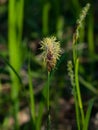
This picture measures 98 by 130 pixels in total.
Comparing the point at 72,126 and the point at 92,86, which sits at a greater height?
the point at 92,86

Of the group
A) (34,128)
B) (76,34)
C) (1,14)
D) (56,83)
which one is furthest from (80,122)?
(1,14)

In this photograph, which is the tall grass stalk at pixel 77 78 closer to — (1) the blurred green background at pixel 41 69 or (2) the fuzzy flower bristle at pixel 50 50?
(2) the fuzzy flower bristle at pixel 50 50

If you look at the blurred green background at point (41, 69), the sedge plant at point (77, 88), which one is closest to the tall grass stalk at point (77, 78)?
the sedge plant at point (77, 88)

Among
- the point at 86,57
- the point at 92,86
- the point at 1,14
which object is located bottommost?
the point at 92,86

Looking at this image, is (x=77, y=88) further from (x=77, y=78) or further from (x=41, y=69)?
(x=41, y=69)

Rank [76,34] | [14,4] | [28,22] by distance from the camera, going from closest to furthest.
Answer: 1. [76,34]
2. [14,4]
3. [28,22]

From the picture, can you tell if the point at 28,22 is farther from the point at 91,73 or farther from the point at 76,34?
the point at 76,34

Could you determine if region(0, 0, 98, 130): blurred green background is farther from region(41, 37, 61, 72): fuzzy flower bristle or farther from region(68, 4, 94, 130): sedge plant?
region(41, 37, 61, 72): fuzzy flower bristle

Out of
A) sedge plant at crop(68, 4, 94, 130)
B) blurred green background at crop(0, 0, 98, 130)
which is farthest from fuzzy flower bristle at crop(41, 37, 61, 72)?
blurred green background at crop(0, 0, 98, 130)
